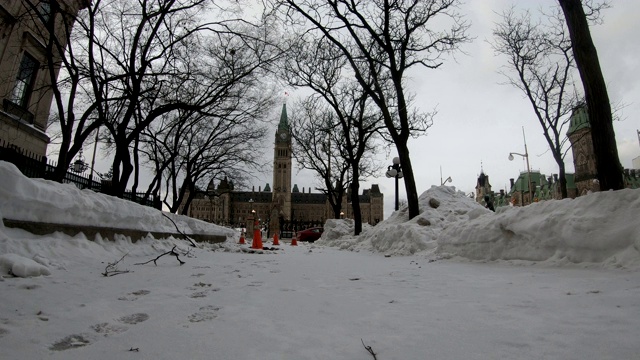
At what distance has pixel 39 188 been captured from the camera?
15.9ft

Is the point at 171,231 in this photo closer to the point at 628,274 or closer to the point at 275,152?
the point at 628,274

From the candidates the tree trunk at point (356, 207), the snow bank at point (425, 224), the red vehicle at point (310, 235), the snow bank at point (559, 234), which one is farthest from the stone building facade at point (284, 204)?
the snow bank at point (559, 234)

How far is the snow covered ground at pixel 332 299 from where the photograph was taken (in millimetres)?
1862

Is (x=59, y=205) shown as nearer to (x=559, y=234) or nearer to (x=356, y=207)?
(x=559, y=234)

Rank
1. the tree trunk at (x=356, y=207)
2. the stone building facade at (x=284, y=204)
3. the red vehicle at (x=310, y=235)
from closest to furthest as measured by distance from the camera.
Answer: the tree trunk at (x=356, y=207) < the red vehicle at (x=310, y=235) < the stone building facade at (x=284, y=204)

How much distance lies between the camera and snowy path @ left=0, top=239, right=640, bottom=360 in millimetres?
1808

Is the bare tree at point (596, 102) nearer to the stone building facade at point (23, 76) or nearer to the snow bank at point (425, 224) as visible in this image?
the snow bank at point (425, 224)

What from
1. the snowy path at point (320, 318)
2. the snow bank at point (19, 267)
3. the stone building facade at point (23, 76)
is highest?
the stone building facade at point (23, 76)

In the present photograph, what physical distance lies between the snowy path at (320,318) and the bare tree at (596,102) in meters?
2.63

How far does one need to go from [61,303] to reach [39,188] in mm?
2970

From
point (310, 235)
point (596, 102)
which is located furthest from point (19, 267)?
point (310, 235)

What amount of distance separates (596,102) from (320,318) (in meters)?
6.34

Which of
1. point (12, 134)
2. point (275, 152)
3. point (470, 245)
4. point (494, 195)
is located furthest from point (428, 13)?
point (275, 152)

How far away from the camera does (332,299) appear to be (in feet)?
10.5
